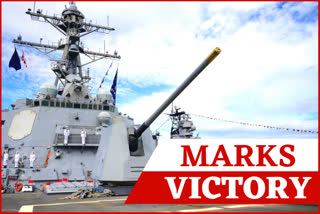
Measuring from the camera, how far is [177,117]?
25734 mm

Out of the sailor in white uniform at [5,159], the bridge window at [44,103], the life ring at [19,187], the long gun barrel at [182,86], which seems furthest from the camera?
the bridge window at [44,103]

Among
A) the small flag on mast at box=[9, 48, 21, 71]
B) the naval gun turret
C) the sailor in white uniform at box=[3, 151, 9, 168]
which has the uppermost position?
the small flag on mast at box=[9, 48, 21, 71]

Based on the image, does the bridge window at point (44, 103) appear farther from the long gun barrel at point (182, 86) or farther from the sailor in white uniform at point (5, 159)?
the long gun barrel at point (182, 86)

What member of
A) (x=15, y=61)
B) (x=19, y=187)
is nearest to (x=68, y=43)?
(x=15, y=61)

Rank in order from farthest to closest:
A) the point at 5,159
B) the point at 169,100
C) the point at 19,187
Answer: the point at 5,159, the point at 19,187, the point at 169,100

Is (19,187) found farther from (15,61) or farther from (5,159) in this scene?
(15,61)

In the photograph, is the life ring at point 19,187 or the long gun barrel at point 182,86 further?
the life ring at point 19,187

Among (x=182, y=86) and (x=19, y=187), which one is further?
(x=19, y=187)

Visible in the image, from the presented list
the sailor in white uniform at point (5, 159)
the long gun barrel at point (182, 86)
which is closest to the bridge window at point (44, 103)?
the sailor in white uniform at point (5, 159)

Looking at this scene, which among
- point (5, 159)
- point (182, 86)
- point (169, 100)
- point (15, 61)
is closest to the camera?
point (182, 86)

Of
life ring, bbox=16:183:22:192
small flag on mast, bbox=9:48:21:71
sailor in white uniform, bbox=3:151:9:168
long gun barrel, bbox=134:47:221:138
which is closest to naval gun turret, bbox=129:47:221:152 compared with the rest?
long gun barrel, bbox=134:47:221:138

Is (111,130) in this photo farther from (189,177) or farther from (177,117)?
(177,117)

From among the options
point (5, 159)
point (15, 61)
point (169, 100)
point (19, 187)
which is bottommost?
point (19, 187)

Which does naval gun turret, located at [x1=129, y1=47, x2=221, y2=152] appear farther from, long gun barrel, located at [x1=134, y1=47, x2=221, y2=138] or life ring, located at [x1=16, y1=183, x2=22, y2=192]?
life ring, located at [x1=16, y1=183, x2=22, y2=192]
